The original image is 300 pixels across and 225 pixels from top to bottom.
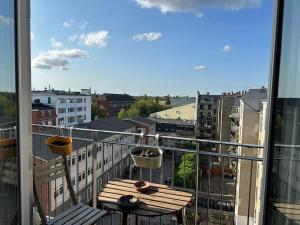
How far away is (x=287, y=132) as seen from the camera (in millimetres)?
1174

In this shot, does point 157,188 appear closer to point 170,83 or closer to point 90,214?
point 90,214

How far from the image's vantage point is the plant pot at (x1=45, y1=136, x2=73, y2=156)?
2.17m

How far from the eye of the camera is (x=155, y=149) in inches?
97.0

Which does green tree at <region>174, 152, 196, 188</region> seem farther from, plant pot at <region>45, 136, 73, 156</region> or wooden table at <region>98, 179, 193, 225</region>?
plant pot at <region>45, 136, 73, 156</region>

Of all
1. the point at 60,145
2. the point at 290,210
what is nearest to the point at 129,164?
the point at 60,145

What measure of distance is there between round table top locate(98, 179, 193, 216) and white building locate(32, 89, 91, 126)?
26819 millimetres

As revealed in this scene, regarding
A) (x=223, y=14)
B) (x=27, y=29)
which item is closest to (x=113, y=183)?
(x=27, y=29)

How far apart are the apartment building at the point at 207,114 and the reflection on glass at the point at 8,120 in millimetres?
32250

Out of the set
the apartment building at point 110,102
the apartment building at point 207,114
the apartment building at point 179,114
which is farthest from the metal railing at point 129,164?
the apartment building at point 110,102

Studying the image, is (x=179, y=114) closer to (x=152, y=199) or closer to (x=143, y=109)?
(x=143, y=109)

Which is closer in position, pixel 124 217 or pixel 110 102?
pixel 124 217

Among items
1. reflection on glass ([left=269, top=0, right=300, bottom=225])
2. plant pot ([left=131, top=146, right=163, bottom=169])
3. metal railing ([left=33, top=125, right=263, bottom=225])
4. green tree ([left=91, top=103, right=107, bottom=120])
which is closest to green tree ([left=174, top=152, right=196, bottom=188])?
metal railing ([left=33, top=125, right=263, bottom=225])

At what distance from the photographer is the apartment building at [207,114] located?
109 feet

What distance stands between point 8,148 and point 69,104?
33.5m
